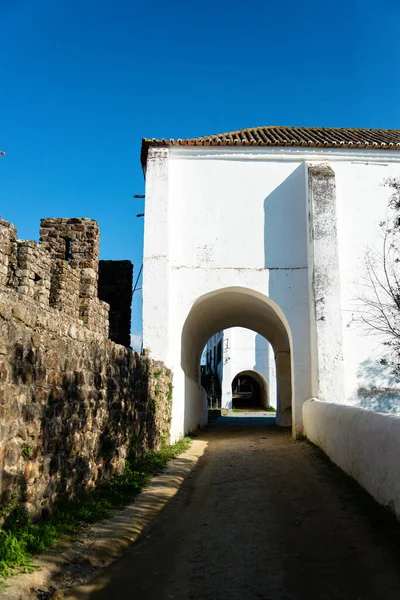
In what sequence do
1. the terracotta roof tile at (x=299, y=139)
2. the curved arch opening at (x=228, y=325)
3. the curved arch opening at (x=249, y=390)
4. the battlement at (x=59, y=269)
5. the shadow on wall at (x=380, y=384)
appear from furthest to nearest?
1. the curved arch opening at (x=249, y=390)
2. the curved arch opening at (x=228, y=325)
3. the terracotta roof tile at (x=299, y=139)
4. the shadow on wall at (x=380, y=384)
5. the battlement at (x=59, y=269)

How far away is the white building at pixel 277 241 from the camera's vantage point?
12828 millimetres

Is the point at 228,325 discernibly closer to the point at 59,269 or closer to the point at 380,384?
the point at 380,384

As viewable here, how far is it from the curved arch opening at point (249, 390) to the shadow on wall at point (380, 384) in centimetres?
2042

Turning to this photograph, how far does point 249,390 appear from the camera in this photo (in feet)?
151

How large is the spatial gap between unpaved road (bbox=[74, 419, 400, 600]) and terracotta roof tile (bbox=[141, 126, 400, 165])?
8658 millimetres

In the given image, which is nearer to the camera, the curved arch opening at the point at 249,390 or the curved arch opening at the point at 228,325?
the curved arch opening at the point at 228,325

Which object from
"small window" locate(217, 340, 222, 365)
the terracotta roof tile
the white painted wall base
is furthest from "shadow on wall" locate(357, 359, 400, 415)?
"small window" locate(217, 340, 222, 365)

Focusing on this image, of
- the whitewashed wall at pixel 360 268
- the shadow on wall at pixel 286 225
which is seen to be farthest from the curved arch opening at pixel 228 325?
the whitewashed wall at pixel 360 268

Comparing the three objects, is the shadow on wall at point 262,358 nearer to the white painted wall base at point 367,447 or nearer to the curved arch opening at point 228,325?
the curved arch opening at point 228,325

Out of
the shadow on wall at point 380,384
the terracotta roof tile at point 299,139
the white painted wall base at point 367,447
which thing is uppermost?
the terracotta roof tile at point 299,139

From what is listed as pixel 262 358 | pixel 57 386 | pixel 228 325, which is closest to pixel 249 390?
pixel 262 358

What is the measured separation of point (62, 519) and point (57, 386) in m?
1.14

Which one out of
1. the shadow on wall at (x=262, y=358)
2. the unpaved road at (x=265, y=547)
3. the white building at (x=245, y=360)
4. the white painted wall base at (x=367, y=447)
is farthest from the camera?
the shadow on wall at (x=262, y=358)

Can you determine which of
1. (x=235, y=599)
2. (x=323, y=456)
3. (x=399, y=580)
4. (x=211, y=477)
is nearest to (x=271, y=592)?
(x=235, y=599)
